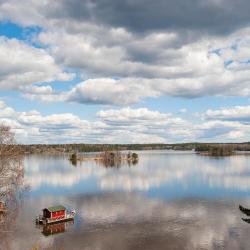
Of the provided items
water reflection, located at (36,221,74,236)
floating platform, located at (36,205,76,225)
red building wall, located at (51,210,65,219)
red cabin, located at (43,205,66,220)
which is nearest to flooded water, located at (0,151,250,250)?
water reflection, located at (36,221,74,236)

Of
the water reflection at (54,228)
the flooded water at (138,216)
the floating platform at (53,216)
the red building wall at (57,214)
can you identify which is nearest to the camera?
the flooded water at (138,216)

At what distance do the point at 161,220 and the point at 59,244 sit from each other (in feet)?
61.2

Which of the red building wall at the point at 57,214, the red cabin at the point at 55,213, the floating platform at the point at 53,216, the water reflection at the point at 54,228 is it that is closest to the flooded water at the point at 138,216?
the water reflection at the point at 54,228

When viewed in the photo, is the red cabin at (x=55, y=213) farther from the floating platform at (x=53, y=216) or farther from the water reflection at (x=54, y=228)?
the water reflection at (x=54, y=228)

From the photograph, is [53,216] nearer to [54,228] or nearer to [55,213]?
[55,213]

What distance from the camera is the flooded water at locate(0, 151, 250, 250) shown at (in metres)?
48.4

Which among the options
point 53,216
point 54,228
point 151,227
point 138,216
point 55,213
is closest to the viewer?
point 151,227

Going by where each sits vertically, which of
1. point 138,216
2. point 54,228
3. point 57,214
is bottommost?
point 54,228

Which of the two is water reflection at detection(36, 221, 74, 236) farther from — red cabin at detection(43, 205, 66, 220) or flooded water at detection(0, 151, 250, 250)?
red cabin at detection(43, 205, 66, 220)

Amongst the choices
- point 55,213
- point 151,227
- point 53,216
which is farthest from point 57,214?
point 151,227

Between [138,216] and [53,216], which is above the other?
[53,216]

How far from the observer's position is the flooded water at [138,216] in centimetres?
4841

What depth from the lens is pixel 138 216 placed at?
204 ft

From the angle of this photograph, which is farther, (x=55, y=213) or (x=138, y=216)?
(x=138, y=216)
